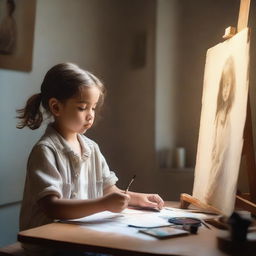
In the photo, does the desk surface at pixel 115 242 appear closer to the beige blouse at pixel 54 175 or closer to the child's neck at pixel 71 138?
the beige blouse at pixel 54 175

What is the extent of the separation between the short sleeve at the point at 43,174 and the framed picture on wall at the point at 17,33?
518 millimetres

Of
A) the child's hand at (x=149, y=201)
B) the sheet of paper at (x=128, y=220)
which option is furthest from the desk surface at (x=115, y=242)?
the child's hand at (x=149, y=201)

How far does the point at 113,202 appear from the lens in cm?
118

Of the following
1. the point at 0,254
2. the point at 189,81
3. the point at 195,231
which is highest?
the point at 189,81

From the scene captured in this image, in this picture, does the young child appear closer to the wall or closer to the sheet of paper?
the sheet of paper

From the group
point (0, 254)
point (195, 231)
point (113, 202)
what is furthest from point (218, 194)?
point (0, 254)

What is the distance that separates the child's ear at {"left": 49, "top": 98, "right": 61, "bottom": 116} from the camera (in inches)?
55.2

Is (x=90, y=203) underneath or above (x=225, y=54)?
underneath

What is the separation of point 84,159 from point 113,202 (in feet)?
0.99

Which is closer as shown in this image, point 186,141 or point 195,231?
point 195,231

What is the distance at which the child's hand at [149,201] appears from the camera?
1439mm

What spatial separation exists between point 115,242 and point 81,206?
233mm

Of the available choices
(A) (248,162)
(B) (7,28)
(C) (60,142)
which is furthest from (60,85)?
(A) (248,162)

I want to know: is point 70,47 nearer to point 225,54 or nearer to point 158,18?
point 158,18
